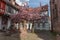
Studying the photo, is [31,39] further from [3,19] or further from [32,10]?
[3,19]

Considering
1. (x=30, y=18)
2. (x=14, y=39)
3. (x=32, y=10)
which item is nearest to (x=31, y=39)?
(x=14, y=39)

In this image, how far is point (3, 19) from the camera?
82.9 ft

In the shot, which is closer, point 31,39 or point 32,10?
point 31,39

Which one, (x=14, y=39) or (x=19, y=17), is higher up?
(x=19, y=17)

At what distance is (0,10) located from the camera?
22672 mm

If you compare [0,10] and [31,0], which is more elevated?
[31,0]

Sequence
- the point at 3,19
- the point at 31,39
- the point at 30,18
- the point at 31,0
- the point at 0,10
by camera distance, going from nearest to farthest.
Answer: the point at 31,39 → the point at 30,18 → the point at 0,10 → the point at 3,19 → the point at 31,0

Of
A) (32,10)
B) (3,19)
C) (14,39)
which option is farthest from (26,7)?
(14,39)

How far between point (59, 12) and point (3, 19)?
36.1 ft


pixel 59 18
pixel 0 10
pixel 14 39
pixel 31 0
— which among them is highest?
pixel 31 0

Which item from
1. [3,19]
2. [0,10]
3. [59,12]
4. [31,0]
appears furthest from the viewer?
[31,0]

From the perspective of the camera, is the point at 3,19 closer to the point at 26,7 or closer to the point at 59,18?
the point at 26,7

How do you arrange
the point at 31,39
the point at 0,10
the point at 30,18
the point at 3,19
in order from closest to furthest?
the point at 31,39
the point at 30,18
the point at 0,10
the point at 3,19

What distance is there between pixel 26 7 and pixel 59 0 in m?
6.74
